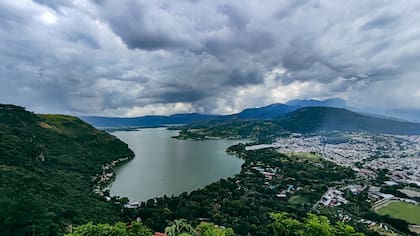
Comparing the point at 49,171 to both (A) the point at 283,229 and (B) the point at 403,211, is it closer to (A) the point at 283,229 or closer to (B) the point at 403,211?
(A) the point at 283,229

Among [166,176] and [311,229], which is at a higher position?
[311,229]

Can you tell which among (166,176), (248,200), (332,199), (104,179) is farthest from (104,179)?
(332,199)

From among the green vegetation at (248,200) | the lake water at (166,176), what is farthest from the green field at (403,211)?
the lake water at (166,176)

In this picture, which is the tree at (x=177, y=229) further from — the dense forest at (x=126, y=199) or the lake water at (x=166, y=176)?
the lake water at (x=166, y=176)

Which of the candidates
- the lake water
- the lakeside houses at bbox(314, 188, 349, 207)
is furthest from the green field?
the lake water

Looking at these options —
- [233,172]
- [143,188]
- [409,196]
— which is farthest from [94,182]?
[409,196]

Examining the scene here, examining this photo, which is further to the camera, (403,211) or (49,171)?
(49,171)

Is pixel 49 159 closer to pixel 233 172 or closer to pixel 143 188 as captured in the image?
pixel 143 188

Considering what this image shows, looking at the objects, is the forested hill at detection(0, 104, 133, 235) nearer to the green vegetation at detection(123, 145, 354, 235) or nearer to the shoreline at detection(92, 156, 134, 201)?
the shoreline at detection(92, 156, 134, 201)
